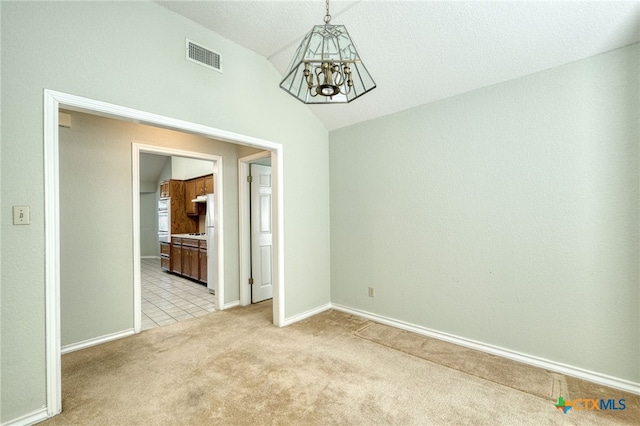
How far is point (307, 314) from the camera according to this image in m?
3.68

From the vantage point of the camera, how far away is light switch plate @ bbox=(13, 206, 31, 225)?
1770 mm

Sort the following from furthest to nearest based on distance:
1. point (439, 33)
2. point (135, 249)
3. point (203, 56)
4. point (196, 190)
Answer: point (196, 190)
point (135, 249)
point (203, 56)
point (439, 33)

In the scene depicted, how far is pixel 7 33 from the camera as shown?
1.75 m

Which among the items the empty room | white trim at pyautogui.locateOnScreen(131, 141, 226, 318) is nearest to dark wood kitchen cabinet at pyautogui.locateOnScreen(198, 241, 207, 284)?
white trim at pyautogui.locateOnScreen(131, 141, 226, 318)

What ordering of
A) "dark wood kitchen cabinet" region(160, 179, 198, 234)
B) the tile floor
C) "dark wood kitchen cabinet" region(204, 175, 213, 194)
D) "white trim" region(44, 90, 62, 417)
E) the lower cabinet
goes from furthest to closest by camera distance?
"dark wood kitchen cabinet" region(160, 179, 198, 234)
"dark wood kitchen cabinet" region(204, 175, 213, 194)
the lower cabinet
the tile floor
"white trim" region(44, 90, 62, 417)

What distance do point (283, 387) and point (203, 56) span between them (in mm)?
2993

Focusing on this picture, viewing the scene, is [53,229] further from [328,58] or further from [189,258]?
[189,258]

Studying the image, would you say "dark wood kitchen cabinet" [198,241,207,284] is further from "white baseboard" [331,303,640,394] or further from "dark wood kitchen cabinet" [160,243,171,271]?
"white baseboard" [331,303,640,394]

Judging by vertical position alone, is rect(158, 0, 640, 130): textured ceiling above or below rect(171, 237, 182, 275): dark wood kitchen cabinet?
above

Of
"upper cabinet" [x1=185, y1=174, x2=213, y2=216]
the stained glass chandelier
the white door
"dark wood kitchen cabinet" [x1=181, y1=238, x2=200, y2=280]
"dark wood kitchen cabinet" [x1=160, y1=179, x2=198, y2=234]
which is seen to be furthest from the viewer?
"dark wood kitchen cabinet" [x1=160, y1=179, x2=198, y2=234]

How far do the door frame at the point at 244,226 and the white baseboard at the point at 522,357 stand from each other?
1.84 metres

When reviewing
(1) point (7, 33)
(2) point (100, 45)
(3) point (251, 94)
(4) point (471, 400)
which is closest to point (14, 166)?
(1) point (7, 33)

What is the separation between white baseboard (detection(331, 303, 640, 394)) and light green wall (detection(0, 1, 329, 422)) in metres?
2.63

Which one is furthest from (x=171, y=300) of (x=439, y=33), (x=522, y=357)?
(x=439, y=33)
